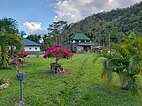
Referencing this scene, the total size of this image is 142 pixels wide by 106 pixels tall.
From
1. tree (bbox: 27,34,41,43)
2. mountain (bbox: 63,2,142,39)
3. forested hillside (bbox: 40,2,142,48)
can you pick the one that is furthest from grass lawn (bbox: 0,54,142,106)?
tree (bbox: 27,34,41,43)

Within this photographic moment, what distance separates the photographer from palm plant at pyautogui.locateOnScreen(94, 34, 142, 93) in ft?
28.3

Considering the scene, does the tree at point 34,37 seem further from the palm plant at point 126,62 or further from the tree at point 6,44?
the palm plant at point 126,62

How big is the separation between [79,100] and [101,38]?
5145 cm

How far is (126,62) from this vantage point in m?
9.39

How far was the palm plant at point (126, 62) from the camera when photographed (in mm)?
8633

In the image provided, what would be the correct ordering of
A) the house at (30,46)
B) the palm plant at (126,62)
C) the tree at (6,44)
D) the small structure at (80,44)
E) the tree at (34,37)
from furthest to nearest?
1. the tree at (34,37)
2. the small structure at (80,44)
3. the house at (30,46)
4. the tree at (6,44)
5. the palm plant at (126,62)

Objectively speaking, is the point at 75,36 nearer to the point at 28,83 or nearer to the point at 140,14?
the point at 140,14

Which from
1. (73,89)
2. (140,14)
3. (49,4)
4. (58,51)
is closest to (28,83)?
(73,89)

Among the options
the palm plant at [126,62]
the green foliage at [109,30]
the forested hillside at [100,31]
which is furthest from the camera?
the forested hillside at [100,31]

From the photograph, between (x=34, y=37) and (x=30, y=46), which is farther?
(x=34, y=37)

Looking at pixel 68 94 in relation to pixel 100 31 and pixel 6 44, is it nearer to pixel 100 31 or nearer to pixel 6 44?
pixel 6 44

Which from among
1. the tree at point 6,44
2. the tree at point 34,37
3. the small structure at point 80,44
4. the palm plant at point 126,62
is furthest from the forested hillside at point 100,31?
the palm plant at point 126,62

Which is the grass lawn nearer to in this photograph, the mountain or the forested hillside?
the forested hillside

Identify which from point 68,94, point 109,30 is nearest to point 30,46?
point 109,30
